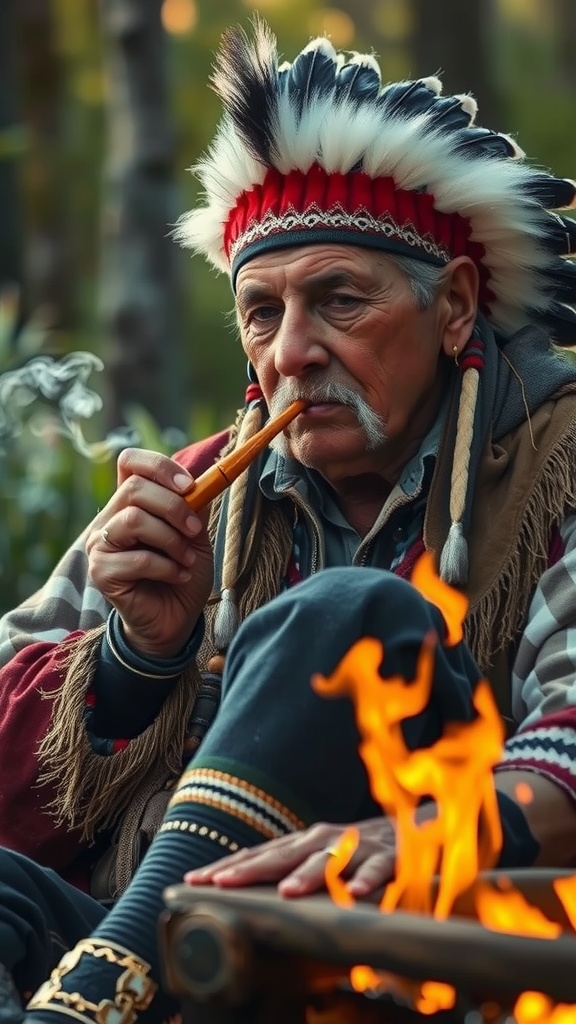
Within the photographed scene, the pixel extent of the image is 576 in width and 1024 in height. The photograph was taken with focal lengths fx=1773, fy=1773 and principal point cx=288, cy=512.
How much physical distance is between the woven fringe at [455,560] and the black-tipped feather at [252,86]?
830mm

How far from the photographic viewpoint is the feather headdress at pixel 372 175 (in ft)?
11.0

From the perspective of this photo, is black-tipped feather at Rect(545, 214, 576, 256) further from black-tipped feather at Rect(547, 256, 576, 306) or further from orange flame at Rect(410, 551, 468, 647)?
orange flame at Rect(410, 551, 468, 647)

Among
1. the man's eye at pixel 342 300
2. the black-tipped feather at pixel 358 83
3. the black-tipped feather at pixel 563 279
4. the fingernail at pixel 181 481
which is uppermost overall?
the black-tipped feather at pixel 358 83

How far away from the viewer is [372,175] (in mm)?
3375

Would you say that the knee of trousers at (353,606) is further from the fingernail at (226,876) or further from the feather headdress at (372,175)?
the feather headdress at (372,175)

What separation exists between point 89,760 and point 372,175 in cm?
122

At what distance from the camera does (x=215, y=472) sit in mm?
3205

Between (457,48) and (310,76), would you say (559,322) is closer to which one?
(310,76)

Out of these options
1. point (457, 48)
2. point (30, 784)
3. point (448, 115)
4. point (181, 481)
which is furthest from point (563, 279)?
point (457, 48)

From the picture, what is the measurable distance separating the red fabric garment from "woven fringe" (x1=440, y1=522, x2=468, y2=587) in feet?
2.44

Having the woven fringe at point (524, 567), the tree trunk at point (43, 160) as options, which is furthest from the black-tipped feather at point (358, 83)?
the tree trunk at point (43, 160)

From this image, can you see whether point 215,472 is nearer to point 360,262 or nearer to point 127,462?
point 127,462

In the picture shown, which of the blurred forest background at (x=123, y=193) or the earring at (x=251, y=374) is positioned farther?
the blurred forest background at (x=123, y=193)

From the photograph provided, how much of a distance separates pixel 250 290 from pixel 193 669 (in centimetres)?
74
